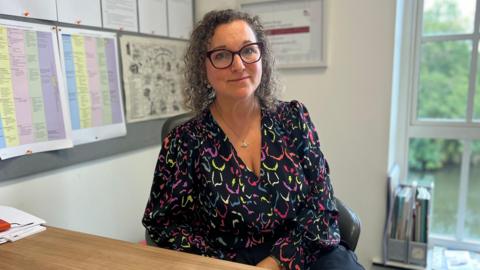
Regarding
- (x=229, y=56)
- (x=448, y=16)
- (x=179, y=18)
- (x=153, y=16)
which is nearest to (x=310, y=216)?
(x=229, y=56)

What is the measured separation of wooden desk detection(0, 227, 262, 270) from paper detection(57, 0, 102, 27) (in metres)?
0.82

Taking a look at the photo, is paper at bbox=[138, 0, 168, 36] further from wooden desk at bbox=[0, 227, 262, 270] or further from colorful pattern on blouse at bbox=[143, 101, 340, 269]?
wooden desk at bbox=[0, 227, 262, 270]

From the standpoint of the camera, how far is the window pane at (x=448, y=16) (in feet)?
6.48

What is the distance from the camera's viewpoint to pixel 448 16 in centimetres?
202

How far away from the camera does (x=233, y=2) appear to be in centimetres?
215

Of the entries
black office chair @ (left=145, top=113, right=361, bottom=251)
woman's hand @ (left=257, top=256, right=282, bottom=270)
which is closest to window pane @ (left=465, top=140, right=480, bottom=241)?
black office chair @ (left=145, top=113, right=361, bottom=251)

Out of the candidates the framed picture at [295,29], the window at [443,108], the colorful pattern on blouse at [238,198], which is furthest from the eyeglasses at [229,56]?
the window at [443,108]

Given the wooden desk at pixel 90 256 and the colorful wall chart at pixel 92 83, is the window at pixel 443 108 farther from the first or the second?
the wooden desk at pixel 90 256

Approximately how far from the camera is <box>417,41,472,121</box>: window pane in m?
2.03

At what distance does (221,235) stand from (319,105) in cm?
109

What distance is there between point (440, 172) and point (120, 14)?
6.41ft

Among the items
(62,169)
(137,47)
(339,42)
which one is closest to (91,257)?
(62,169)

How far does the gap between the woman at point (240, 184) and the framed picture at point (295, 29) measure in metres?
0.81

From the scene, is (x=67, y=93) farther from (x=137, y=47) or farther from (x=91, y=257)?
(x=91, y=257)
